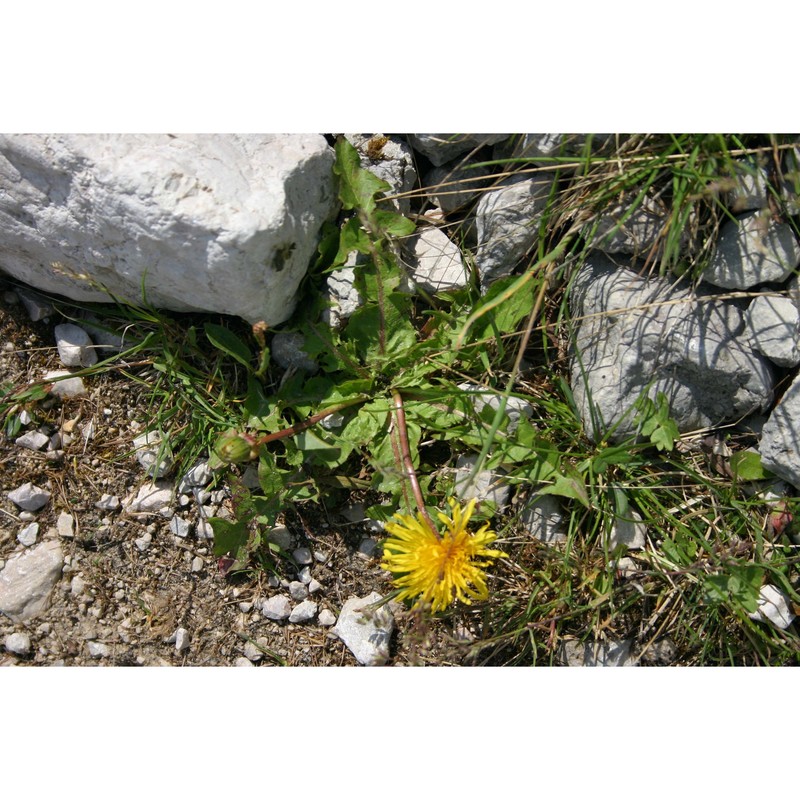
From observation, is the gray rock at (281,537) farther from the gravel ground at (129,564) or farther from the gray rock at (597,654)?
the gray rock at (597,654)

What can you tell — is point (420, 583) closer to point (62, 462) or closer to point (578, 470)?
point (578, 470)

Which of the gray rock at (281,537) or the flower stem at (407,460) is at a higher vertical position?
the flower stem at (407,460)

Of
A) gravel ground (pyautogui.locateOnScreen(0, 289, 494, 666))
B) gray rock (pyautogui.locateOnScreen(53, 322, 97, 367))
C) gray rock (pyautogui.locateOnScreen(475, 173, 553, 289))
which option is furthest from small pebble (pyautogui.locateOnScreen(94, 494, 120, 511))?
gray rock (pyautogui.locateOnScreen(475, 173, 553, 289))

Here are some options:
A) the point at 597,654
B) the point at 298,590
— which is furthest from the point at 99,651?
the point at 597,654

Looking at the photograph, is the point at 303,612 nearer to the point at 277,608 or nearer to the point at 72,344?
the point at 277,608

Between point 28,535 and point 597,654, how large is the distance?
7.88ft

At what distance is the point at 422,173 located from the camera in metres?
2.83

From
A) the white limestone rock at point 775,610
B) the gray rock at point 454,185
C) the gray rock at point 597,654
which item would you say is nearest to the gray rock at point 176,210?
the gray rock at point 454,185

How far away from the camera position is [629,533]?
8.82 ft

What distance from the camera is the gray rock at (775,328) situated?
2459 millimetres

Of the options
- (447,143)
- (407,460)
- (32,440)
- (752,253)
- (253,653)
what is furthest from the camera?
(32,440)

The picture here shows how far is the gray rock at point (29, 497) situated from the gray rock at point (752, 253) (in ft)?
9.25
